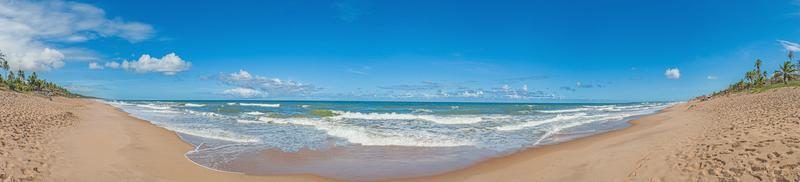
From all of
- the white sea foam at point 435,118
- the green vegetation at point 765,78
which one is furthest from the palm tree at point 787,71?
the white sea foam at point 435,118

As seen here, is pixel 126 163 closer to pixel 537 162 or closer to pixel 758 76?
pixel 537 162

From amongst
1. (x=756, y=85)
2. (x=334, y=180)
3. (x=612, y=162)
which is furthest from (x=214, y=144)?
(x=756, y=85)

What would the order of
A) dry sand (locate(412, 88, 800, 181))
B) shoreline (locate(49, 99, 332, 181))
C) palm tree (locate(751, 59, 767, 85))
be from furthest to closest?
palm tree (locate(751, 59, 767, 85)), shoreline (locate(49, 99, 332, 181)), dry sand (locate(412, 88, 800, 181))

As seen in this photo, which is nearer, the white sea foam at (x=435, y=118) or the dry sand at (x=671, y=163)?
the dry sand at (x=671, y=163)

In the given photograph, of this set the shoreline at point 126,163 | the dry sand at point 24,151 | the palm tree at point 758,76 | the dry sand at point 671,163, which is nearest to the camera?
the dry sand at point 671,163

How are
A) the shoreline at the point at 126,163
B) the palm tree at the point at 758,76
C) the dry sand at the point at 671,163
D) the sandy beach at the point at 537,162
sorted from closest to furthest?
the dry sand at the point at 671,163, the sandy beach at the point at 537,162, the shoreline at the point at 126,163, the palm tree at the point at 758,76

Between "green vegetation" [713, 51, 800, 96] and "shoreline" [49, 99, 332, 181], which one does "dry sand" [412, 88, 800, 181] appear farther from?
"green vegetation" [713, 51, 800, 96]

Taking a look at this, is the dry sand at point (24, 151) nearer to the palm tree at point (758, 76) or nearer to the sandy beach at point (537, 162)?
the sandy beach at point (537, 162)

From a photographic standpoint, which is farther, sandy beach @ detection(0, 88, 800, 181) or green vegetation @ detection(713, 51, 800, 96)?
green vegetation @ detection(713, 51, 800, 96)

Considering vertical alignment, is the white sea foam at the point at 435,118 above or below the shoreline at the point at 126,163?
above

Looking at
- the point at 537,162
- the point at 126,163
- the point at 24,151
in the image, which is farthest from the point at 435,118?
the point at 24,151

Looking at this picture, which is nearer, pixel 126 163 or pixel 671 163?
pixel 671 163

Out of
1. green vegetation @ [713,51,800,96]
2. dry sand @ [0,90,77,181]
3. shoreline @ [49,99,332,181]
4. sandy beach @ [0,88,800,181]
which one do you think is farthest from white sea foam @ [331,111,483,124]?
green vegetation @ [713,51,800,96]

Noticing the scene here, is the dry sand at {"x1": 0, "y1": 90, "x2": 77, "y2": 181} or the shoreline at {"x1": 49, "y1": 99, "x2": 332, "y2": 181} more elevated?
the dry sand at {"x1": 0, "y1": 90, "x2": 77, "y2": 181}
